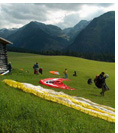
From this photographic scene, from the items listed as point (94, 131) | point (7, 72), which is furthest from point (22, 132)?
point (7, 72)

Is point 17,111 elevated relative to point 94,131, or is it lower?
elevated

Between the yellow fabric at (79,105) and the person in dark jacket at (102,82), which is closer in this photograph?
the yellow fabric at (79,105)

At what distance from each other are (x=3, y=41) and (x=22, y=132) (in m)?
28.9

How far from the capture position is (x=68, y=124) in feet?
25.5

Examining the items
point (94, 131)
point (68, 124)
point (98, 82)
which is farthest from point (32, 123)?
point (98, 82)

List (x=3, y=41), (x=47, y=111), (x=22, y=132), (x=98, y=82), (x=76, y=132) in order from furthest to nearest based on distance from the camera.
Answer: (x=3, y=41) → (x=98, y=82) → (x=47, y=111) → (x=76, y=132) → (x=22, y=132)

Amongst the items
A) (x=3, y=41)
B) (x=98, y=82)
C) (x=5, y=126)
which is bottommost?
(x=98, y=82)

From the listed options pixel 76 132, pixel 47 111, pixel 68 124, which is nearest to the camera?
pixel 76 132

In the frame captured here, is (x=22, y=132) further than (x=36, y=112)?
No

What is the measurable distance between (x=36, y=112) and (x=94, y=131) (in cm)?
329

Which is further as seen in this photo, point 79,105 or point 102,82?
point 102,82

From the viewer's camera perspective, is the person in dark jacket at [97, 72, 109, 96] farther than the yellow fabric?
Yes

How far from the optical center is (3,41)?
32.1 m

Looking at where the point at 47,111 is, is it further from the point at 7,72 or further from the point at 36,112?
the point at 7,72
